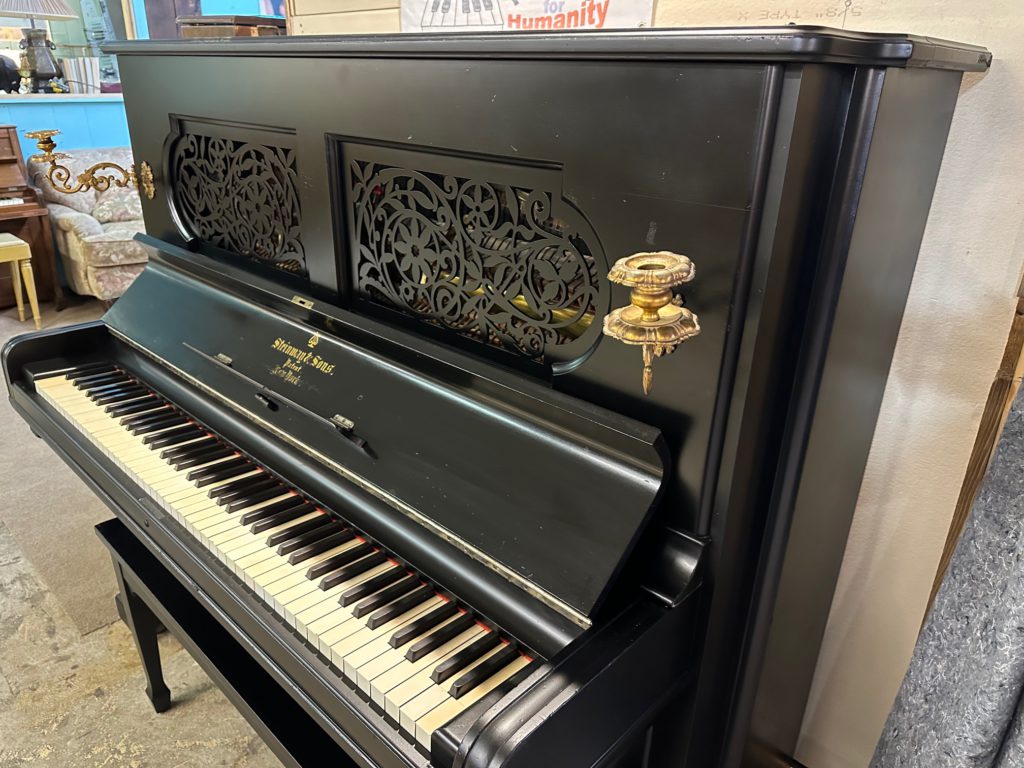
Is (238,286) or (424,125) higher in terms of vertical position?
(424,125)

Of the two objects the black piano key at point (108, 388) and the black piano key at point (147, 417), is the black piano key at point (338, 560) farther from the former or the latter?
the black piano key at point (108, 388)

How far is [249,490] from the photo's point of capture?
1227 millimetres

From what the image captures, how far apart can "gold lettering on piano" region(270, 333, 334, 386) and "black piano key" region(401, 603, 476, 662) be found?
48cm

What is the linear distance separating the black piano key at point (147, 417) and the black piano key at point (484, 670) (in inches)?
36.1

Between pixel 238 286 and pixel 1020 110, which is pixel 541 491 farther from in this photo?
pixel 238 286

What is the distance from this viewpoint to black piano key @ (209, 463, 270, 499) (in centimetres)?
122

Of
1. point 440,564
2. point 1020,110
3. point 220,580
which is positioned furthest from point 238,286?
point 1020,110

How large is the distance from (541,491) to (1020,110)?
2.41ft

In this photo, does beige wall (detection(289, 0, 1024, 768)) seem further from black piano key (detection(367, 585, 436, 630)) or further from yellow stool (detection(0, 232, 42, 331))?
yellow stool (detection(0, 232, 42, 331))

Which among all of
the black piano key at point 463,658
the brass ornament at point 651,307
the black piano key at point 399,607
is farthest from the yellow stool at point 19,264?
the brass ornament at point 651,307

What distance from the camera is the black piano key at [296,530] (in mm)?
1089

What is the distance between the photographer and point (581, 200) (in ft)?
2.79

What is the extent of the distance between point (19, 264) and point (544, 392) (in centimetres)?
394

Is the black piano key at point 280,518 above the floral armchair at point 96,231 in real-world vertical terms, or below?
above
